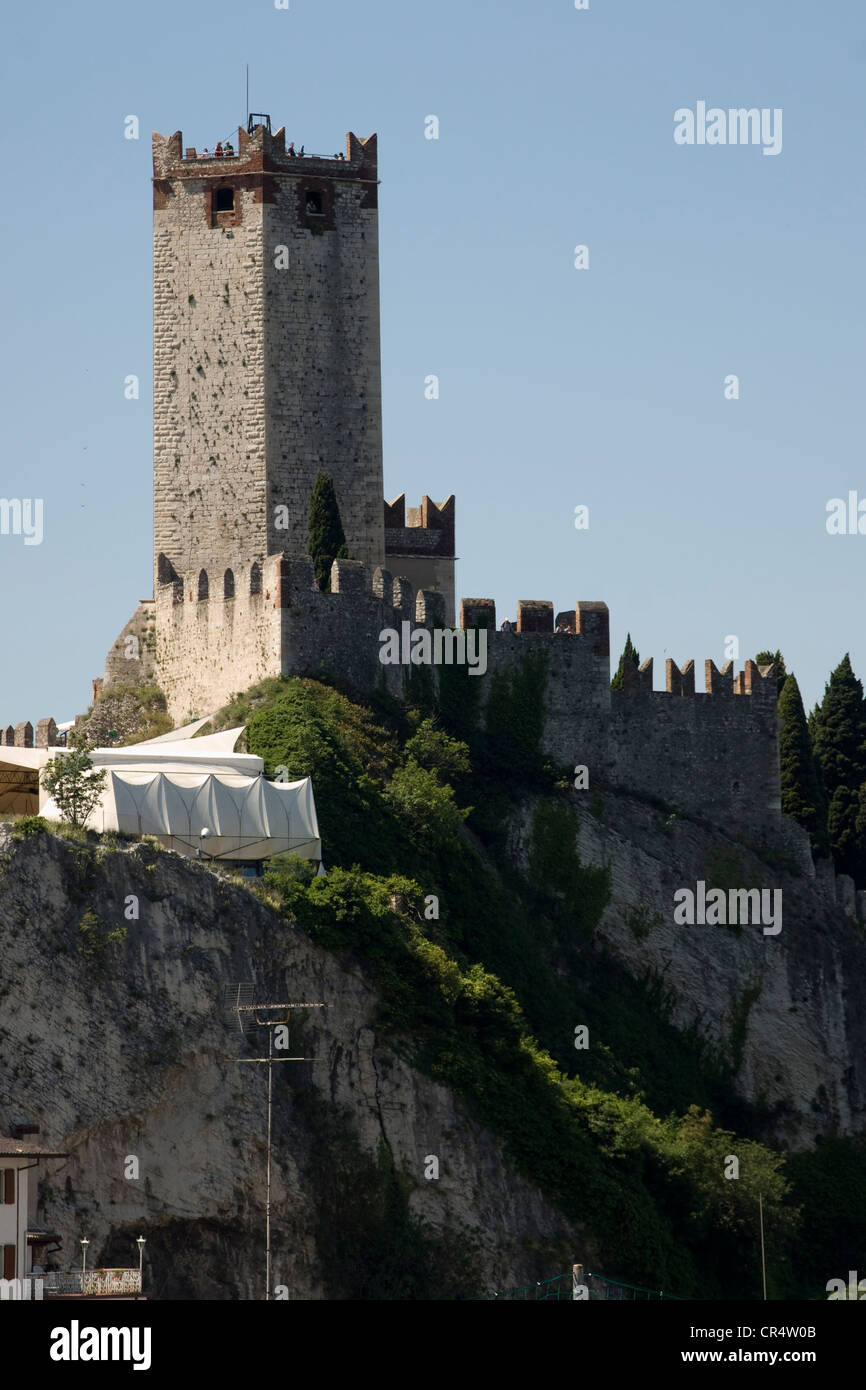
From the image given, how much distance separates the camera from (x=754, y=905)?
272 feet

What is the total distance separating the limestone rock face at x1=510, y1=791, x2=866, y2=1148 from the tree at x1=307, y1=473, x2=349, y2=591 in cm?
778

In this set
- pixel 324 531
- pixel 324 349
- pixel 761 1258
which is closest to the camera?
pixel 761 1258

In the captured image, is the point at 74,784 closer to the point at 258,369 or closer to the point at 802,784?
the point at 258,369

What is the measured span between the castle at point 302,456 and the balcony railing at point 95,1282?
22.2 meters

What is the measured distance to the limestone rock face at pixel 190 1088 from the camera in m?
65.4

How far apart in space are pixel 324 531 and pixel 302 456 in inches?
120

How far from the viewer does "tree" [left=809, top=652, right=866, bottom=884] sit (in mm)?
91375

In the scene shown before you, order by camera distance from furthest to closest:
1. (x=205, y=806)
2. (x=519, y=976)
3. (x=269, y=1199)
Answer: (x=519, y=976)
(x=205, y=806)
(x=269, y=1199)

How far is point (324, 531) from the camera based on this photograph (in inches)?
3211

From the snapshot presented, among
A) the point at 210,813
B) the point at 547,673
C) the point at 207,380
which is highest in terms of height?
the point at 207,380

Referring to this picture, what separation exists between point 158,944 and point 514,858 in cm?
1411

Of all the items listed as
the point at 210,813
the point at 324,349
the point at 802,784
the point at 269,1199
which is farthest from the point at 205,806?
the point at 802,784

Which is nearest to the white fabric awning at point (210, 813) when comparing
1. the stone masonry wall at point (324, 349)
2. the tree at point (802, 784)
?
the stone masonry wall at point (324, 349)

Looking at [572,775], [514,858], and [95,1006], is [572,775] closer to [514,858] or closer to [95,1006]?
[514,858]
